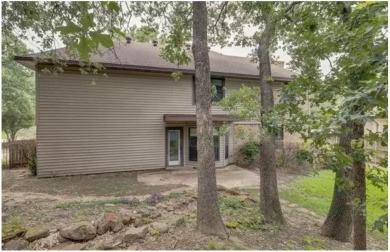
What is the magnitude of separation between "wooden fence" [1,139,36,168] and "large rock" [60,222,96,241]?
10.1m

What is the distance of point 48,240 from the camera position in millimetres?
4250

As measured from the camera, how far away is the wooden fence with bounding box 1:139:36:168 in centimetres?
1280

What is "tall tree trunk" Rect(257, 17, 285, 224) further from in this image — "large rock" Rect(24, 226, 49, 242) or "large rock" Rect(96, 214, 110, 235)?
"large rock" Rect(24, 226, 49, 242)

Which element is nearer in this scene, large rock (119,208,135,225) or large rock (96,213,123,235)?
large rock (96,213,123,235)

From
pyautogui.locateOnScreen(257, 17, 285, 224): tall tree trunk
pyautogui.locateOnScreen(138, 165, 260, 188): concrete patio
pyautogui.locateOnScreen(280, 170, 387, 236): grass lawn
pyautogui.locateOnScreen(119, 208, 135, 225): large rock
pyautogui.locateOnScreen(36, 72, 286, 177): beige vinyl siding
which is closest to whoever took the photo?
pyautogui.locateOnScreen(119, 208, 135, 225): large rock

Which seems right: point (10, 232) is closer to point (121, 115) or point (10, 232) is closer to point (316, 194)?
point (121, 115)

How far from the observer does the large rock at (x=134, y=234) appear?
4.24 meters

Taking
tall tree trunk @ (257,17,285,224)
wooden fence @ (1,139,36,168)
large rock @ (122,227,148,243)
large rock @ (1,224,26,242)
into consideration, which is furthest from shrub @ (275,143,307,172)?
wooden fence @ (1,139,36,168)

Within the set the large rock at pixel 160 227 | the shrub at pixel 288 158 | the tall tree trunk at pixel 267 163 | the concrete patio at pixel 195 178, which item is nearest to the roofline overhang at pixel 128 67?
the shrub at pixel 288 158

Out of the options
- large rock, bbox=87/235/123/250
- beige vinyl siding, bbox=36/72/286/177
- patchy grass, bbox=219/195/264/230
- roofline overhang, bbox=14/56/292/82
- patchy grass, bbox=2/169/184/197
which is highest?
roofline overhang, bbox=14/56/292/82

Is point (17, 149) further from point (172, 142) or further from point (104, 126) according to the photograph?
point (172, 142)

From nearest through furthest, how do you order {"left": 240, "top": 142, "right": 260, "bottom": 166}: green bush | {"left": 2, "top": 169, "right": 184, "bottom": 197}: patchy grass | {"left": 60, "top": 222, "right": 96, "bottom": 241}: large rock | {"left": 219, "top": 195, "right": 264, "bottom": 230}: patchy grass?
{"left": 60, "top": 222, "right": 96, "bottom": 241}: large rock, {"left": 219, "top": 195, "right": 264, "bottom": 230}: patchy grass, {"left": 2, "top": 169, "right": 184, "bottom": 197}: patchy grass, {"left": 240, "top": 142, "right": 260, "bottom": 166}: green bush

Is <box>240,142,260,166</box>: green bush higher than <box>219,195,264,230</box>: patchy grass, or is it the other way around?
<box>240,142,260,166</box>: green bush

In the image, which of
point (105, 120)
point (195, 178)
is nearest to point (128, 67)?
point (105, 120)
